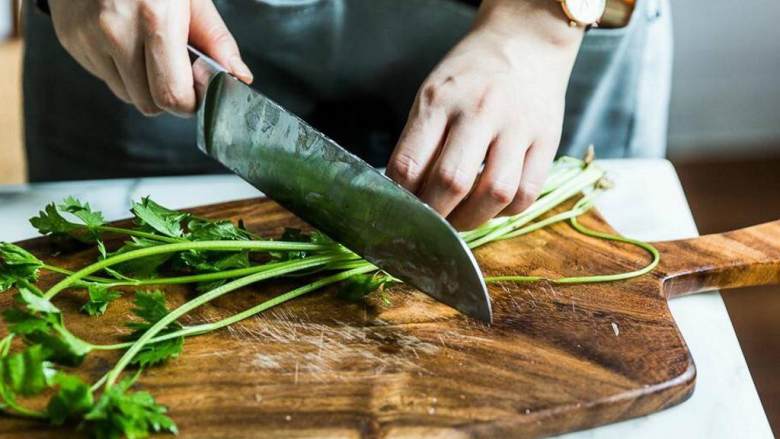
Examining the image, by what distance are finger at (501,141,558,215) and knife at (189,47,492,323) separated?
0.18m

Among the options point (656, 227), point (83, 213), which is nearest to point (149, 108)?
point (83, 213)

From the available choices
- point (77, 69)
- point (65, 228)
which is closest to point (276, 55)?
point (77, 69)

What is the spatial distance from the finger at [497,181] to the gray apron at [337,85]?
48cm

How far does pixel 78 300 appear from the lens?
48.3 inches

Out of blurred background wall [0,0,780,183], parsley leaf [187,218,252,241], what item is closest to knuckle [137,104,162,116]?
parsley leaf [187,218,252,241]

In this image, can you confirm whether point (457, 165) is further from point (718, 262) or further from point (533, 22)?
point (718, 262)

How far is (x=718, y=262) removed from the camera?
4.44 ft

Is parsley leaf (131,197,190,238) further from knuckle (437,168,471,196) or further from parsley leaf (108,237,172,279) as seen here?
knuckle (437,168,471,196)

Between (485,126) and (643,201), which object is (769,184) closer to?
(643,201)

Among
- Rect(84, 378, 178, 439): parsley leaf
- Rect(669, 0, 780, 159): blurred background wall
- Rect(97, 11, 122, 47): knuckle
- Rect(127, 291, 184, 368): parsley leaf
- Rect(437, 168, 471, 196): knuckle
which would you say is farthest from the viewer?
Rect(669, 0, 780, 159): blurred background wall

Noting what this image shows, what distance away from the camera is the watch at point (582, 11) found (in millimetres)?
1355

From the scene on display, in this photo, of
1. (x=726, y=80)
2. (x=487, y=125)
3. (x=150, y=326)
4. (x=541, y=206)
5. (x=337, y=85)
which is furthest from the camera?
(x=726, y=80)

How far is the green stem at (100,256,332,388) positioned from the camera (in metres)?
1.07

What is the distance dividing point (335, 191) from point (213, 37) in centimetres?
28
